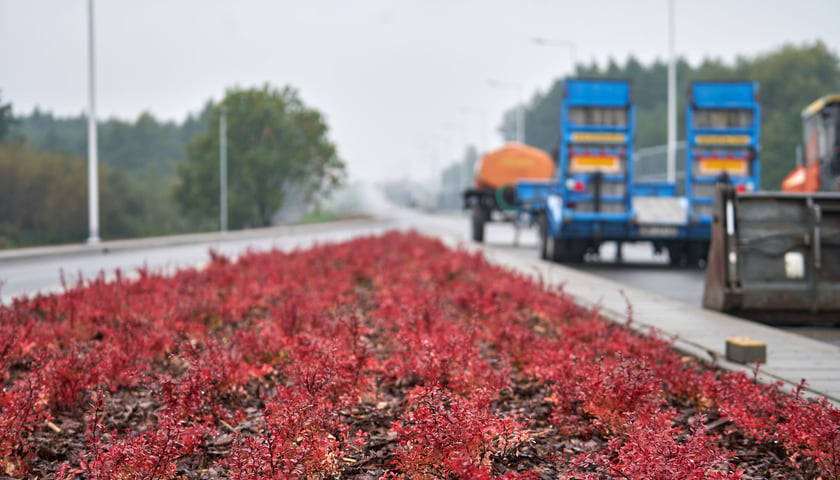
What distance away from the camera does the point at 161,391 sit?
445 cm

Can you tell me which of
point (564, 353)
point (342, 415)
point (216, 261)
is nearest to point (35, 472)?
point (342, 415)

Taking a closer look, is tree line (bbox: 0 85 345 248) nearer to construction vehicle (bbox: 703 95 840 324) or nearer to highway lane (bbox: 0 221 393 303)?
highway lane (bbox: 0 221 393 303)

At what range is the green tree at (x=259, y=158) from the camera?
7200cm

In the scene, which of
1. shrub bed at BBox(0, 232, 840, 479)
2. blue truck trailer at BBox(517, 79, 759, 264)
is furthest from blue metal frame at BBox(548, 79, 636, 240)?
shrub bed at BBox(0, 232, 840, 479)

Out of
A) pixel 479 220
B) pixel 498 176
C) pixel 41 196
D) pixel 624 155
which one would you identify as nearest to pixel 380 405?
pixel 624 155

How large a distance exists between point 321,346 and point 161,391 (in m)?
1.08

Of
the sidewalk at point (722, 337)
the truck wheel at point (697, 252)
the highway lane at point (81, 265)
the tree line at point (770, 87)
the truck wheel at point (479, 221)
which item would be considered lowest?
the highway lane at point (81, 265)

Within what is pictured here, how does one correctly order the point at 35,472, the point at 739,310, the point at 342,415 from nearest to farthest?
the point at 35,472 → the point at 342,415 → the point at 739,310

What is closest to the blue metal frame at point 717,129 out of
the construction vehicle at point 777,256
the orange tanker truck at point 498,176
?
the construction vehicle at point 777,256

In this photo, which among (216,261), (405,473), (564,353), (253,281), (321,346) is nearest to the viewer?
(405,473)

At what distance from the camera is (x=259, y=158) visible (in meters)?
71.9

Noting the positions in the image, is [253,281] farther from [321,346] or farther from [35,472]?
[35,472]

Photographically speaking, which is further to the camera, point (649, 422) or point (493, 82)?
point (493, 82)

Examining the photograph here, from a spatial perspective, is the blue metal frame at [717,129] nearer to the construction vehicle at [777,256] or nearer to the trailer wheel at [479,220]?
the construction vehicle at [777,256]
